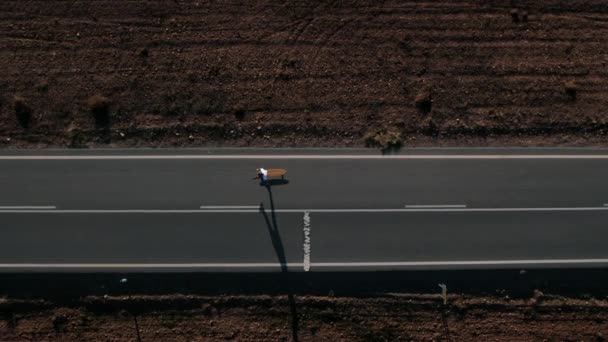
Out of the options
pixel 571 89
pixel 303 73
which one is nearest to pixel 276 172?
pixel 303 73

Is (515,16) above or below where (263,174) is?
above

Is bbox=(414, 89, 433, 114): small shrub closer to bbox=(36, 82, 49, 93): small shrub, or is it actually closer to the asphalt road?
the asphalt road

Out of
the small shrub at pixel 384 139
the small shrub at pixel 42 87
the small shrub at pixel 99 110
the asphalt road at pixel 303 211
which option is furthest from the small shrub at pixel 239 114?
the small shrub at pixel 42 87

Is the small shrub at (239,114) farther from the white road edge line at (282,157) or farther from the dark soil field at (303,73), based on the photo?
the white road edge line at (282,157)

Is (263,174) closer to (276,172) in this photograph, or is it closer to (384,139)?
(276,172)

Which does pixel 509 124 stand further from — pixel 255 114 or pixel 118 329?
pixel 118 329

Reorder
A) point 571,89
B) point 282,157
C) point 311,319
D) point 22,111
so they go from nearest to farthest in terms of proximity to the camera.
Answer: point 311,319 < point 282,157 < point 22,111 < point 571,89

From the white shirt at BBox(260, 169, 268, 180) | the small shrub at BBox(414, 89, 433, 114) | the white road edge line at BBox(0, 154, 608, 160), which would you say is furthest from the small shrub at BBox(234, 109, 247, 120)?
the small shrub at BBox(414, 89, 433, 114)
